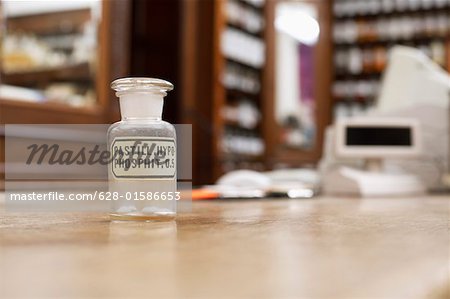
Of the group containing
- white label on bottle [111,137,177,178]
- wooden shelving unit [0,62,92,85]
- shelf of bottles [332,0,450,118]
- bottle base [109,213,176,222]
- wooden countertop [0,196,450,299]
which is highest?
shelf of bottles [332,0,450,118]

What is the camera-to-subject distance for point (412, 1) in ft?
20.5

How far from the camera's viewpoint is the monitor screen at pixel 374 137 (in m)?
1.76

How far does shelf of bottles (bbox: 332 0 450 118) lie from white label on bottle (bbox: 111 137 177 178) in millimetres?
5900

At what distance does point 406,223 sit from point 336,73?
598cm

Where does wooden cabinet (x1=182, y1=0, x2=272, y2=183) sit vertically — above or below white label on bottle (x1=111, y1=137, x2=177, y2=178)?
above

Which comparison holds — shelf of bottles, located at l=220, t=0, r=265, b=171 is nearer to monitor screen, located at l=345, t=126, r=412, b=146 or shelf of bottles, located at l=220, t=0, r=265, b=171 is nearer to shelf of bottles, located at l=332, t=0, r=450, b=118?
shelf of bottles, located at l=332, t=0, r=450, b=118

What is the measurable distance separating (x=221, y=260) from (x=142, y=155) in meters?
0.28

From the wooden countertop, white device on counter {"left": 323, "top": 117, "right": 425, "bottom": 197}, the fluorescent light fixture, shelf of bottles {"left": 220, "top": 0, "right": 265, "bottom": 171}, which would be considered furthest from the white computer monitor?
the fluorescent light fixture

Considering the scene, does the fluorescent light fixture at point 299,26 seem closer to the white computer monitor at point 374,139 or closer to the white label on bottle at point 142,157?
A: the white computer monitor at point 374,139

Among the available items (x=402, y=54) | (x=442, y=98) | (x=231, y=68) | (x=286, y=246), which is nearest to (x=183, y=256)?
(x=286, y=246)

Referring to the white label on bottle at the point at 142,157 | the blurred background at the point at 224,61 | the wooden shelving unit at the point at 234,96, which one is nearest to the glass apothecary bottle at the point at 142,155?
the white label on bottle at the point at 142,157

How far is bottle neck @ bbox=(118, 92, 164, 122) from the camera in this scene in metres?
0.66

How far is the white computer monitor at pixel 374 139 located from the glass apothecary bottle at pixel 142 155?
45.8 inches

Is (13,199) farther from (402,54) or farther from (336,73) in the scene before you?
(336,73)
